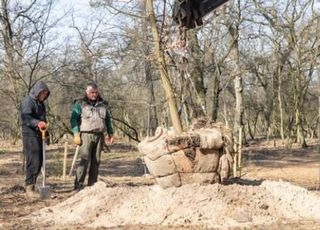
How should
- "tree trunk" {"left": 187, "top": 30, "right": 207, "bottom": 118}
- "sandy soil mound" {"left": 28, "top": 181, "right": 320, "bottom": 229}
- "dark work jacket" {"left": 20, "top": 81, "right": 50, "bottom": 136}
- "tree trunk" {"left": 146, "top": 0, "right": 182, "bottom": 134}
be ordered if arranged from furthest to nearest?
1. "tree trunk" {"left": 187, "top": 30, "right": 207, "bottom": 118}
2. "dark work jacket" {"left": 20, "top": 81, "right": 50, "bottom": 136}
3. "tree trunk" {"left": 146, "top": 0, "right": 182, "bottom": 134}
4. "sandy soil mound" {"left": 28, "top": 181, "right": 320, "bottom": 229}

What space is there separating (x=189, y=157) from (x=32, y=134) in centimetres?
319

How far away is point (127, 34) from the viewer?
14.5 metres

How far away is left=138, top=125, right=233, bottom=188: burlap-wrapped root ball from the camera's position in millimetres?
6926

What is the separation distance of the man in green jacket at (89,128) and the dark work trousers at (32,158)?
615 millimetres

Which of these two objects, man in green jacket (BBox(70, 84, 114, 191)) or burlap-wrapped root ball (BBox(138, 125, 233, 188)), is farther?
man in green jacket (BBox(70, 84, 114, 191))

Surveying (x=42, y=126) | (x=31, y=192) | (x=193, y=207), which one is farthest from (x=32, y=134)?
(x=193, y=207)

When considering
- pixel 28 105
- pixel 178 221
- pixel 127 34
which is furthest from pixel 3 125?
pixel 178 221

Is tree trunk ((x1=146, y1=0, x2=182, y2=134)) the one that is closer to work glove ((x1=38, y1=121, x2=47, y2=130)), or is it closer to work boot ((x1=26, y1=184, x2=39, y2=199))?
work glove ((x1=38, y1=121, x2=47, y2=130))

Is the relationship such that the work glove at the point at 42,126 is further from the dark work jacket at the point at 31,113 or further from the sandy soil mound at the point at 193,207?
the sandy soil mound at the point at 193,207

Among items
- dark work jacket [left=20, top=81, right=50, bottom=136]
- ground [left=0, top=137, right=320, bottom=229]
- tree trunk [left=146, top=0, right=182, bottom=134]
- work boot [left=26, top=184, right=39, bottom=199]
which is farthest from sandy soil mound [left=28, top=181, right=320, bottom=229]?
dark work jacket [left=20, top=81, right=50, bottom=136]

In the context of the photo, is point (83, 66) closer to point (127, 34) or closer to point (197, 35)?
point (197, 35)

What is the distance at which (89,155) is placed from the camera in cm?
907

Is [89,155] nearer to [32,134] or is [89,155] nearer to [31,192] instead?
[32,134]

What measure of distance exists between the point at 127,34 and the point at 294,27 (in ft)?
47.8
